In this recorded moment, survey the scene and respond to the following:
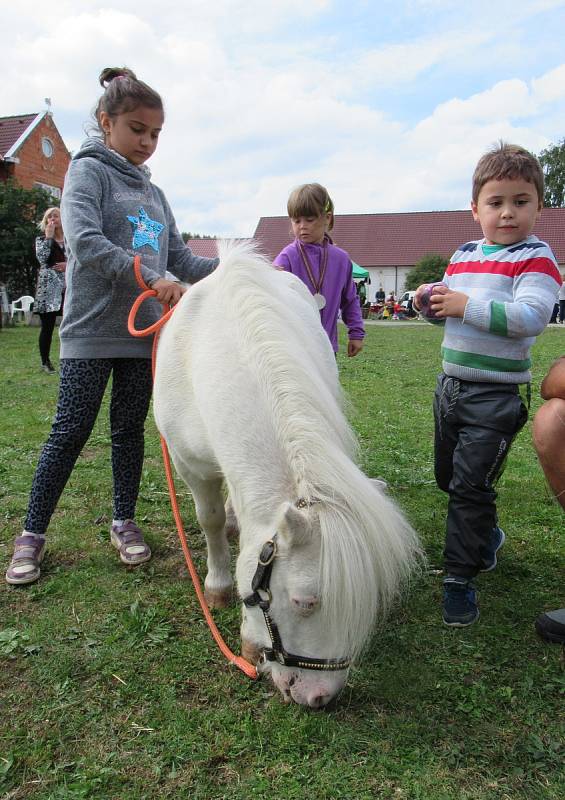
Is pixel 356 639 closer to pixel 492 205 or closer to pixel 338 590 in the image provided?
pixel 338 590

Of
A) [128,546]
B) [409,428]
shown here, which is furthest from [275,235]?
[128,546]

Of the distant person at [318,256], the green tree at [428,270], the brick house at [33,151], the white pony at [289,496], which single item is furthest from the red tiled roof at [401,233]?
the white pony at [289,496]

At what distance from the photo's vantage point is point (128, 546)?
3.26m

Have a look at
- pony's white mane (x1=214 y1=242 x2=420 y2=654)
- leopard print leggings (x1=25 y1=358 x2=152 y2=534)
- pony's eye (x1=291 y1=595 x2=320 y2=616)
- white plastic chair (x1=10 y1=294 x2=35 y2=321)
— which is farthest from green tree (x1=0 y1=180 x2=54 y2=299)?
pony's eye (x1=291 y1=595 x2=320 y2=616)

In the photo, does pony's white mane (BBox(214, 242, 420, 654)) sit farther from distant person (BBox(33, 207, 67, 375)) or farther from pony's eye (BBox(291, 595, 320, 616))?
distant person (BBox(33, 207, 67, 375))

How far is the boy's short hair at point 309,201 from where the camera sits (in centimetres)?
404

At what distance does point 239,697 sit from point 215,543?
2.64ft

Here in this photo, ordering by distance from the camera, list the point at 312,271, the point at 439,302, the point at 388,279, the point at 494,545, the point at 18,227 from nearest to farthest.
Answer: the point at 439,302 → the point at 494,545 → the point at 312,271 → the point at 18,227 → the point at 388,279

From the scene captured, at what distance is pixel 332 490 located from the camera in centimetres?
176

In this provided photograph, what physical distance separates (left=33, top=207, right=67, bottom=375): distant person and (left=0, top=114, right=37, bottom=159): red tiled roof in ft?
68.7

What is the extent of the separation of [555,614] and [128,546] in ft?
7.17

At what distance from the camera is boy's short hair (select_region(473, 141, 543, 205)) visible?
101 inches

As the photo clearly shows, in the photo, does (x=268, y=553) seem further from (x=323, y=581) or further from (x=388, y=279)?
A: (x=388, y=279)

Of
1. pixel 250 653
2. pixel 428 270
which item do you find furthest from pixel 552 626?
pixel 428 270
